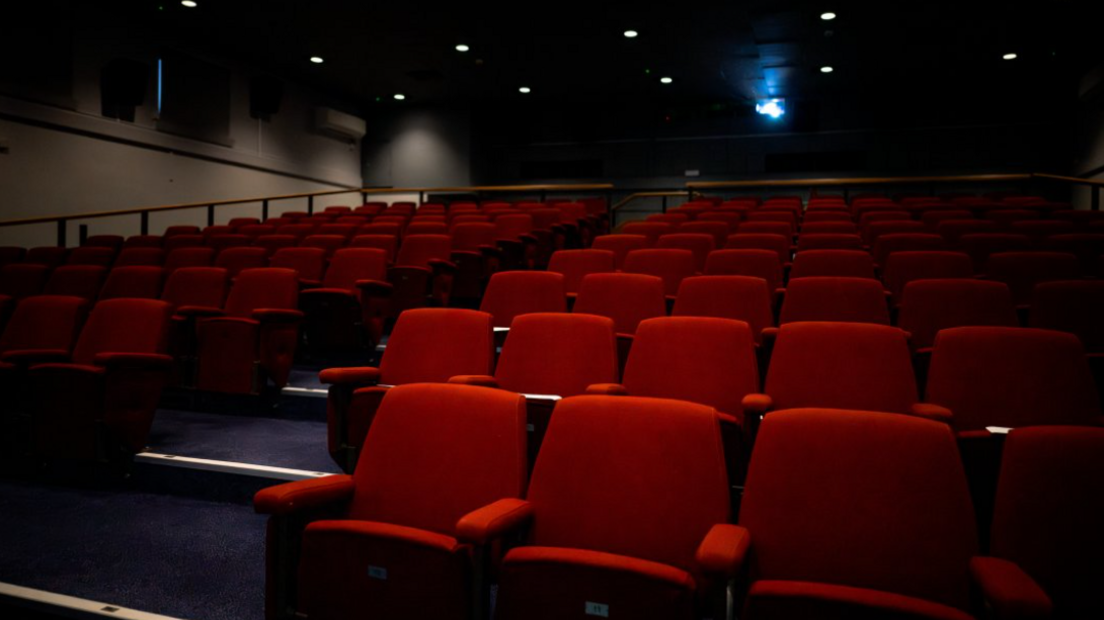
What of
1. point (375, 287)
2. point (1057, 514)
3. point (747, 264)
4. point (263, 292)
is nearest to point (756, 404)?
point (1057, 514)

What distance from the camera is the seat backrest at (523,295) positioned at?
2.56 meters

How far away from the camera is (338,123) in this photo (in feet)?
29.9

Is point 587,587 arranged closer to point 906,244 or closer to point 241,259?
point 906,244

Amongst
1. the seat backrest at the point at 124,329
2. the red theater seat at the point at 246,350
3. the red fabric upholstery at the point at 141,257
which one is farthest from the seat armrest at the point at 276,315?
the red fabric upholstery at the point at 141,257

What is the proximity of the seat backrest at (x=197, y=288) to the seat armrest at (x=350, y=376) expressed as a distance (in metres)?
1.36

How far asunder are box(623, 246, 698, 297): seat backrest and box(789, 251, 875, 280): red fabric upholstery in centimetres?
46

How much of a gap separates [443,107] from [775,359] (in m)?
8.96

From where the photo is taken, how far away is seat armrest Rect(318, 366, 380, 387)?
1736 mm

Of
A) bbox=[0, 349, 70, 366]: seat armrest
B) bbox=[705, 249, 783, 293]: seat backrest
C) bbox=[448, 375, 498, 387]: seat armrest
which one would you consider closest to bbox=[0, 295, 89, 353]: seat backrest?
bbox=[0, 349, 70, 366]: seat armrest

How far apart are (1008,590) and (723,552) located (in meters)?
0.34

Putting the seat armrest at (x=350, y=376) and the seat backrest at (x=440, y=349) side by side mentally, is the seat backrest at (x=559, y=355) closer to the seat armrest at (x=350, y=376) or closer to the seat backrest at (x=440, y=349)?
the seat backrest at (x=440, y=349)

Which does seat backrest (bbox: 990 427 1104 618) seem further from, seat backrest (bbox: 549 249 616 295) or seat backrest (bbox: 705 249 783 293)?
seat backrest (bbox: 549 249 616 295)

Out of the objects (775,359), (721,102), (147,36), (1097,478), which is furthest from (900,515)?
(721,102)

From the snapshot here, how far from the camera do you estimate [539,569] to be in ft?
Answer: 3.39
